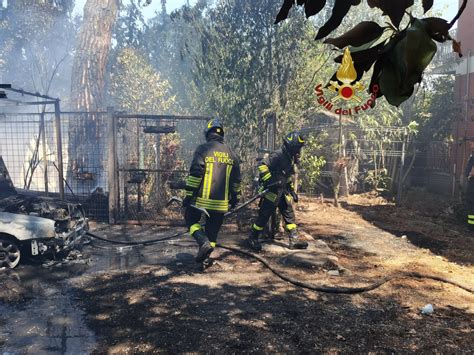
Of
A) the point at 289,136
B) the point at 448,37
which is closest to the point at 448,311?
the point at 289,136

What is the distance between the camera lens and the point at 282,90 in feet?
29.7

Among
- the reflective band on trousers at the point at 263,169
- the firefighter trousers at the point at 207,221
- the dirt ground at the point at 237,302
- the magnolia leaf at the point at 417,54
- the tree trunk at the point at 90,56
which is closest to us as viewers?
the magnolia leaf at the point at 417,54

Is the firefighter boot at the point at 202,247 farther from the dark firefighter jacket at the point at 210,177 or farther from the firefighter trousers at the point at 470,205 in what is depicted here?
the firefighter trousers at the point at 470,205

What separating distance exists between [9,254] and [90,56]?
8.95 meters

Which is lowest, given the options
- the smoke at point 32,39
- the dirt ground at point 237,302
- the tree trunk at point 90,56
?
the dirt ground at point 237,302

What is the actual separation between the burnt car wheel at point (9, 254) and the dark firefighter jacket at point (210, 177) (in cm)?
258

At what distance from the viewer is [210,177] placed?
575cm

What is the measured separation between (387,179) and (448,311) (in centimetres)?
895

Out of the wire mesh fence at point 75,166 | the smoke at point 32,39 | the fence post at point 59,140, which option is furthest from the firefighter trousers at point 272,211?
the smoke at point 32,39

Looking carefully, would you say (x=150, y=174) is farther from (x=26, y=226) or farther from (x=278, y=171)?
(x=26, y=226)

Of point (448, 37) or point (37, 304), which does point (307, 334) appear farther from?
point (448, 37)

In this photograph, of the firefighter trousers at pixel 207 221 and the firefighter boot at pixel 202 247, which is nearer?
the firefighter boot at pixel 202 247

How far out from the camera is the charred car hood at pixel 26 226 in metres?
5.53

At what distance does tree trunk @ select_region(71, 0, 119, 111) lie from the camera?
12875 millimetres
